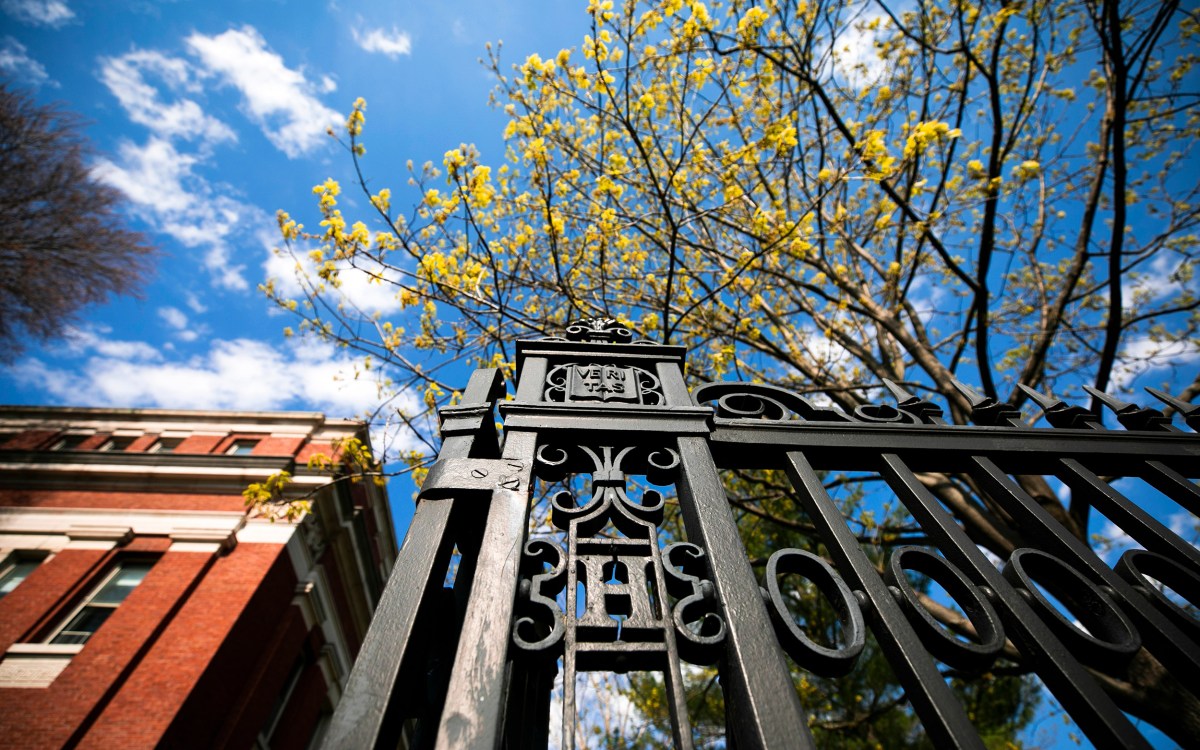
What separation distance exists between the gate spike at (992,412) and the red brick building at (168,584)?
924 cm

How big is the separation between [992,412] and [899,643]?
1.27 m

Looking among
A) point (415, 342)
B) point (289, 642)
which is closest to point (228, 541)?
point (289, 642)

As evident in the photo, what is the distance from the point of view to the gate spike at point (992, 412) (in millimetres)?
1796

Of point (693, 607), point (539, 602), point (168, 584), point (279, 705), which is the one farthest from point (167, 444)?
point (693, 607)

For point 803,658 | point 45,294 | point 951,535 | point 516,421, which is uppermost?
point 45,294

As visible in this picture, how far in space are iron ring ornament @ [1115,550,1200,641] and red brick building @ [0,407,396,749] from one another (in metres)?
9.66

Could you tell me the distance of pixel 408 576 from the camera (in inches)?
40.7

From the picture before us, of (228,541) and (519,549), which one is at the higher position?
(228,541)

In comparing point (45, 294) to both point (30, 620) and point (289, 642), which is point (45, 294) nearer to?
point (30, 620)

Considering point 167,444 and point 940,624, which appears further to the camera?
point 167,444

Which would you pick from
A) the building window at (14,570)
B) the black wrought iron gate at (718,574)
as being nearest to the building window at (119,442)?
the building window at (14,570)

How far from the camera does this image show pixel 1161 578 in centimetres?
130

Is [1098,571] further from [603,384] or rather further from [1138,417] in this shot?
[603,384]

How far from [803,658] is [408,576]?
804 mm
